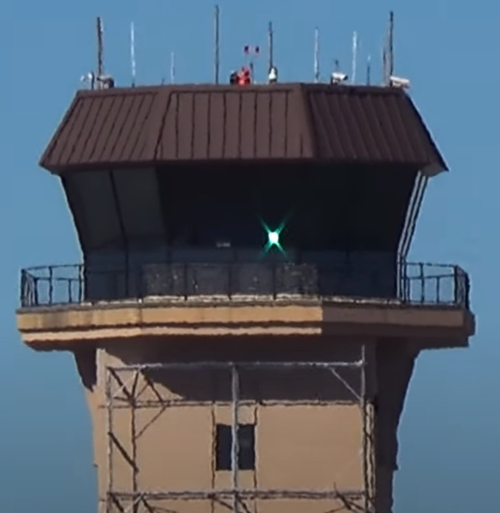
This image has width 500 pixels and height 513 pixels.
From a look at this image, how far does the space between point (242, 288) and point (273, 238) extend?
43.3 inches

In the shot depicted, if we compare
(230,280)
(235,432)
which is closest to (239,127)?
(230,280)

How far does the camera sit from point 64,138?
5478 cm

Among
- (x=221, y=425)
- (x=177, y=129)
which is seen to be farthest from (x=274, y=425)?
(x=177, y=129)

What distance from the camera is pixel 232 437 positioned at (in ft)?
180

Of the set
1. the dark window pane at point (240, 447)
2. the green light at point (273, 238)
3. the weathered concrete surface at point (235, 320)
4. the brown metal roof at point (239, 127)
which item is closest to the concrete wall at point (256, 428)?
the dark window pane at point (240, 447)

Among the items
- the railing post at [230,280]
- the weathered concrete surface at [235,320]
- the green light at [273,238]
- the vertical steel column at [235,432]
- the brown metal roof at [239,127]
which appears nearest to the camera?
the weathered concrete surface at [235,320]

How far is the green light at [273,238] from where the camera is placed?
2137 inches

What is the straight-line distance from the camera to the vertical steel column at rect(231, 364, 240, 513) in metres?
54.4

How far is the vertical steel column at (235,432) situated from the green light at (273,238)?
2.25 m

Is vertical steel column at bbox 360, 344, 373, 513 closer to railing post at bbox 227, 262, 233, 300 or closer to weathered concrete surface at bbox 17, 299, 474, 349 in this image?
weathered concrete surface at bbox 17, 299, 474, 349

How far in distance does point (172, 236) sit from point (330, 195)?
285cm

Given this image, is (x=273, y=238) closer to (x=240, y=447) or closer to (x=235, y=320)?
(x=235, y=320)

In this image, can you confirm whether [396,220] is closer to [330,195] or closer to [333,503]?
[330,195]

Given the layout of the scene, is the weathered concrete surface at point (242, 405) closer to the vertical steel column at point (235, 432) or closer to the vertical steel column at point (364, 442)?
the vertical steel column at point (364, 442)
